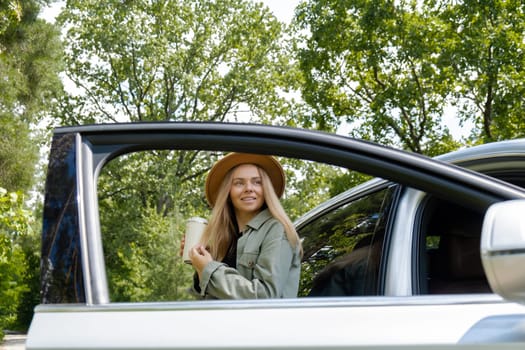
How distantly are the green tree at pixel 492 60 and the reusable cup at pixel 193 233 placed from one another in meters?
17.0

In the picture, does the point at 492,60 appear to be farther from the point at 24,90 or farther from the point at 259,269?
the point at 259,269

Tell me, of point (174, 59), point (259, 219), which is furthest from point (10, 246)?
point (174, 59)

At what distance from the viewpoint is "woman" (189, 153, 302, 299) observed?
2.28m

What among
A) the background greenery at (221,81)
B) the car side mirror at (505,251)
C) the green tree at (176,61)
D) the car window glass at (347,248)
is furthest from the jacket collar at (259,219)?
the green tree at (176,61)

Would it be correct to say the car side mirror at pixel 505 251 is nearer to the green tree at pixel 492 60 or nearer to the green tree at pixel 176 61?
the green tree at pixel 492 60

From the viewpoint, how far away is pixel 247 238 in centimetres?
259

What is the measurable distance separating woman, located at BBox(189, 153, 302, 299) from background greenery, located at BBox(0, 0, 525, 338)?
7256 mm

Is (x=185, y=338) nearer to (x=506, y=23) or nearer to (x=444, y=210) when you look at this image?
(x=444, y=210)

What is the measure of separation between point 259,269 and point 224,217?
50cm

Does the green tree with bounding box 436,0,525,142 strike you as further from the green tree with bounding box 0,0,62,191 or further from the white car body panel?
the white car body panel

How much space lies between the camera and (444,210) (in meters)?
2.51

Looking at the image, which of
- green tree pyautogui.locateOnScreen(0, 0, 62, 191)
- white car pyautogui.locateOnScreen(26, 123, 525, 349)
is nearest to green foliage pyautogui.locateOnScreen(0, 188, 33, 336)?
white car pyautogui.locateOnScreen(26, 123, 525, 349)

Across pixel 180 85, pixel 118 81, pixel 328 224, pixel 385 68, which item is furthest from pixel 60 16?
pixel 328 224

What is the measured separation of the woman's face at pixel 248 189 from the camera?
2699mm
